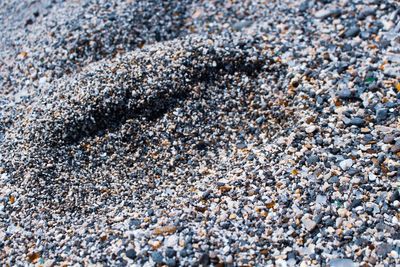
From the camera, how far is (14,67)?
4852mm

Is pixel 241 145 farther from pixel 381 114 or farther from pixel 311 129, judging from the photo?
pixel 381 114

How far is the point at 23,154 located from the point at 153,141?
876 millimetres

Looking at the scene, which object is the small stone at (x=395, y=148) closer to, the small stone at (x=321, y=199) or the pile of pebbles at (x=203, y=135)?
the pile of pebbles at (x=203, y=135)

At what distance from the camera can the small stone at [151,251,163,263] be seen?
2998 mm

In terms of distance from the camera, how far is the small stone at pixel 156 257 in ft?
9.84

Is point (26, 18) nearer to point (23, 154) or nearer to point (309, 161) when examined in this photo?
point (23, 154)

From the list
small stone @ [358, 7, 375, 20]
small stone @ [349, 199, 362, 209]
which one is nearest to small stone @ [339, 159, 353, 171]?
small stone @ [349, 199, 362, 209]

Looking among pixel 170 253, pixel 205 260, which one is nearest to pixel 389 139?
pixel 205 260

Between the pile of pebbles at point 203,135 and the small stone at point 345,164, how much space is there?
1cm

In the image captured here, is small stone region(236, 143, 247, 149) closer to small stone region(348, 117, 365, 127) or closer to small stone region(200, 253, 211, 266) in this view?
small stone region(348, 117, 365, 127)

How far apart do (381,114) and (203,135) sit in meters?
1.20

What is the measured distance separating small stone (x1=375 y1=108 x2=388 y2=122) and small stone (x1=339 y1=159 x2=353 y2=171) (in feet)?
1.50

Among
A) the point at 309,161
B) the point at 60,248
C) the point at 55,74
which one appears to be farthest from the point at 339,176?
the point at 55,74

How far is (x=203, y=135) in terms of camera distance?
156 inches
